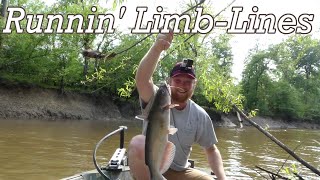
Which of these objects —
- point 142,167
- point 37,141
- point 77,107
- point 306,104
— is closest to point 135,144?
point 142,167

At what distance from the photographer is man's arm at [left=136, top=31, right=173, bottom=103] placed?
3.38 meters

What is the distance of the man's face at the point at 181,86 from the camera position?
442 cm

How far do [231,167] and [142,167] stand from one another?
1219 centimetres

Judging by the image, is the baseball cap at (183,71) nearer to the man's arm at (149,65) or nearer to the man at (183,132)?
the man at (183,132)

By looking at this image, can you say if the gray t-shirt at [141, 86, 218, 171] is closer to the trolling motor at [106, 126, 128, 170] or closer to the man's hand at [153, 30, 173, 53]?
the man's hand at [153, 30, 173, 53]

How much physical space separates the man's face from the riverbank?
27650 millimetres

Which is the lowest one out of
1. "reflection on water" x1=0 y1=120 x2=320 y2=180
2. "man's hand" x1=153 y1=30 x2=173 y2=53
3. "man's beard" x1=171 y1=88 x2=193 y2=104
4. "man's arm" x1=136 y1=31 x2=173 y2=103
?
"reflection on water" x1=0 y1=120 x2=320 y2=180

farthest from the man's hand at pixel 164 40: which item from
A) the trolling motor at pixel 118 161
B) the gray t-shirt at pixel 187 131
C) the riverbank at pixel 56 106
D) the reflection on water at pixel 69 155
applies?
the riverbank at pixel 56 106

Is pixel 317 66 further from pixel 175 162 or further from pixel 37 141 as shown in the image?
pixel 175 162

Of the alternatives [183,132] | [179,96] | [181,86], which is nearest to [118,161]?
[183,132]

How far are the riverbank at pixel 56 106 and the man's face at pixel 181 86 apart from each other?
27650 millimetres

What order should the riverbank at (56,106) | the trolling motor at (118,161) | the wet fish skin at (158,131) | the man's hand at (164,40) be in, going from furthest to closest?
the riverbank at (56,106), the trolling motor at (118,161), the man's hand at (164,40), the wet fish skin at (158,131)

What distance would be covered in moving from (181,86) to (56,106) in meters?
31.5

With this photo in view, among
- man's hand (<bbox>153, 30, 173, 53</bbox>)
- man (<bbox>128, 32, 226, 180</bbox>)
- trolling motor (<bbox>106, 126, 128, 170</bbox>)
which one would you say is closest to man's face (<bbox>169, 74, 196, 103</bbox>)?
man (<bbox>128, 32, 226, 180</bbox>)
